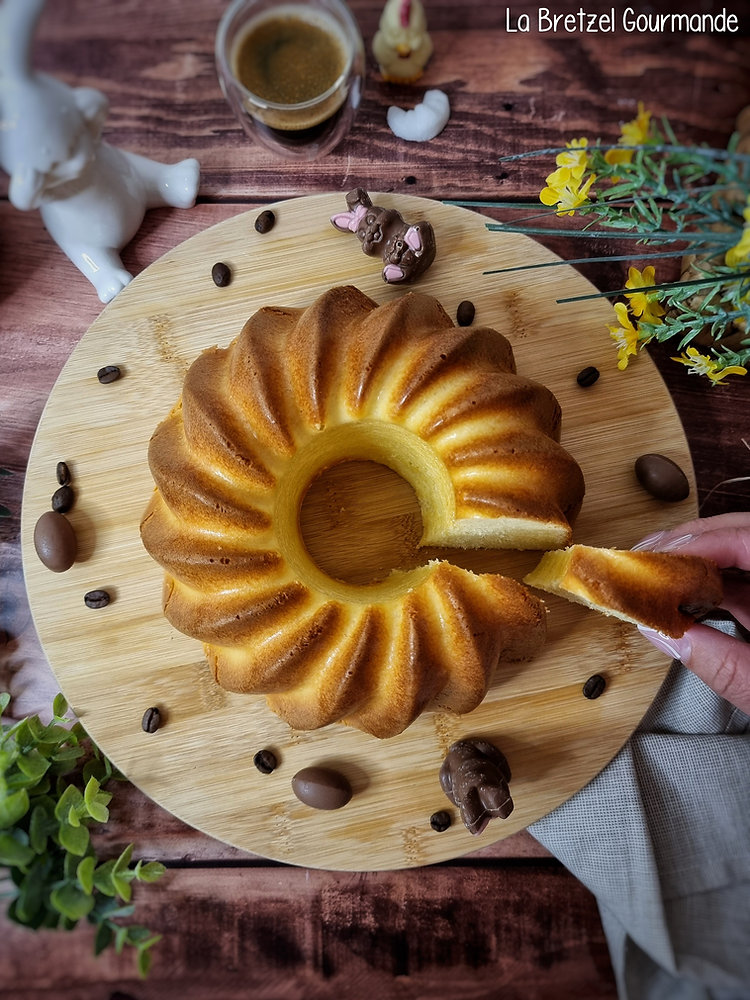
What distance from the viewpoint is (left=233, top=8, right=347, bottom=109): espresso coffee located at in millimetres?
2514

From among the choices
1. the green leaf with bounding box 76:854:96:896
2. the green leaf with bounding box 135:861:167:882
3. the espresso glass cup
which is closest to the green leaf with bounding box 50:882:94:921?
the green leaf with bounding box 76:854:96:896

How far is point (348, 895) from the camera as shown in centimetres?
251

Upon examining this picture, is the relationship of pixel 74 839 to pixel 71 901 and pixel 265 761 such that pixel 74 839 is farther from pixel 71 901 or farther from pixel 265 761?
pixel 265 761

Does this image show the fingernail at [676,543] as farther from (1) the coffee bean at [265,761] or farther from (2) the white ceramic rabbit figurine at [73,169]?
(2) the white ceramic rabbit figurine at [73,169]

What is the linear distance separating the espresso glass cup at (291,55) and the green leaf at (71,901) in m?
2.28

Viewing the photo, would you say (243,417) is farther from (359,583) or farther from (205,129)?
(205,129)

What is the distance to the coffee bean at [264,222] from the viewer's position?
2518 millimetres

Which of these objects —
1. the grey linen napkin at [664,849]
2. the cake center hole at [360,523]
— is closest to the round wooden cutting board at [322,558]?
the cake center hole at [360,523]

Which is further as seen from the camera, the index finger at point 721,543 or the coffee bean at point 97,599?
the coffee bean at point 97,599

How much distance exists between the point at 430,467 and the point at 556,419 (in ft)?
1.30

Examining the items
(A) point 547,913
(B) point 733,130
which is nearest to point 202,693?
(A) point 547,913

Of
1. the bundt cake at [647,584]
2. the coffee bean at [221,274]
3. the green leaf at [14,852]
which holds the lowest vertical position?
the green leaf at [14,852]

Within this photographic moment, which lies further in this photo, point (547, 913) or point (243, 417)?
point (547, 913)

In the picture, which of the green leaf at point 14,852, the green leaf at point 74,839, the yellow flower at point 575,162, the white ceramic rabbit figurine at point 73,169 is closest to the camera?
the white ceramic rabbit figurine at point 73,169
